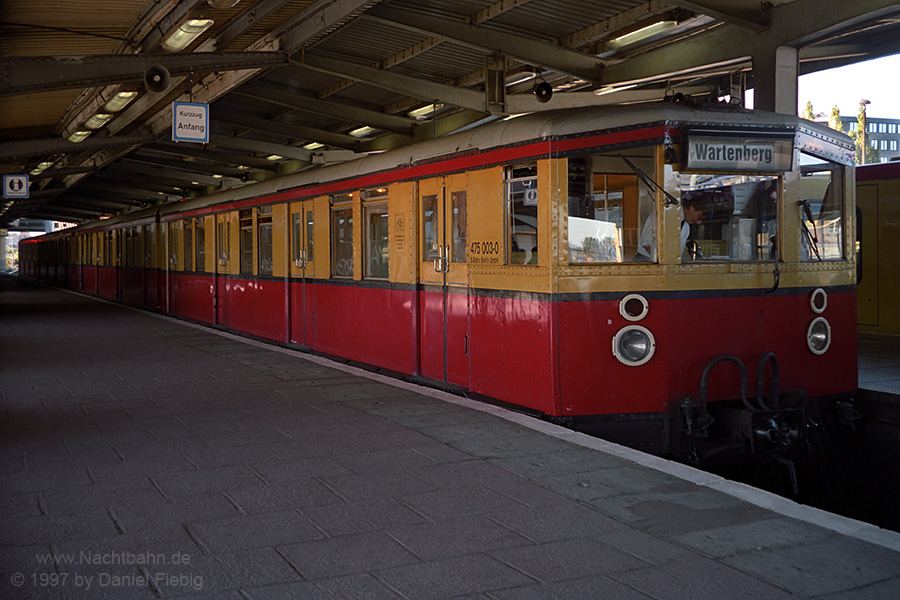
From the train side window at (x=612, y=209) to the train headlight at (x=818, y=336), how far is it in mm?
1560

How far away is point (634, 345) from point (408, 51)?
5.74m

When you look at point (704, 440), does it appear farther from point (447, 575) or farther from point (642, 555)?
point (447, 575)

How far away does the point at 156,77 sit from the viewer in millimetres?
8766

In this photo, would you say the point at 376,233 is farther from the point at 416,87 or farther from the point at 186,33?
the point at 186,33

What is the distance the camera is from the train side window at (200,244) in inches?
634

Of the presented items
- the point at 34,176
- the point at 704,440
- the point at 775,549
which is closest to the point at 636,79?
the point at 704,440

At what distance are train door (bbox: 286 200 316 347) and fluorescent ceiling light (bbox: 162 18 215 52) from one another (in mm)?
2555

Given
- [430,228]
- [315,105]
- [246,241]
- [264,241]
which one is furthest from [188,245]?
[430,228]

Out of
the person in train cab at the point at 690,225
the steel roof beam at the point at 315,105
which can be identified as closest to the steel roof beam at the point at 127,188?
the steel roof beam at the point at 315,105

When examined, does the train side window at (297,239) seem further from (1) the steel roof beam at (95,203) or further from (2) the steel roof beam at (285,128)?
(1) the steel roof beam at (95,203)

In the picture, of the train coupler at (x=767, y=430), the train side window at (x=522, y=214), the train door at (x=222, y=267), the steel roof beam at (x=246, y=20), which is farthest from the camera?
the train door at (x=222, y=267)

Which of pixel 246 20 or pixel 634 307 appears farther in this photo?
pixel 246 20

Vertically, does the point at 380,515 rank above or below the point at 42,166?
below

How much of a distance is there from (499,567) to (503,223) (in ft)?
12.1
